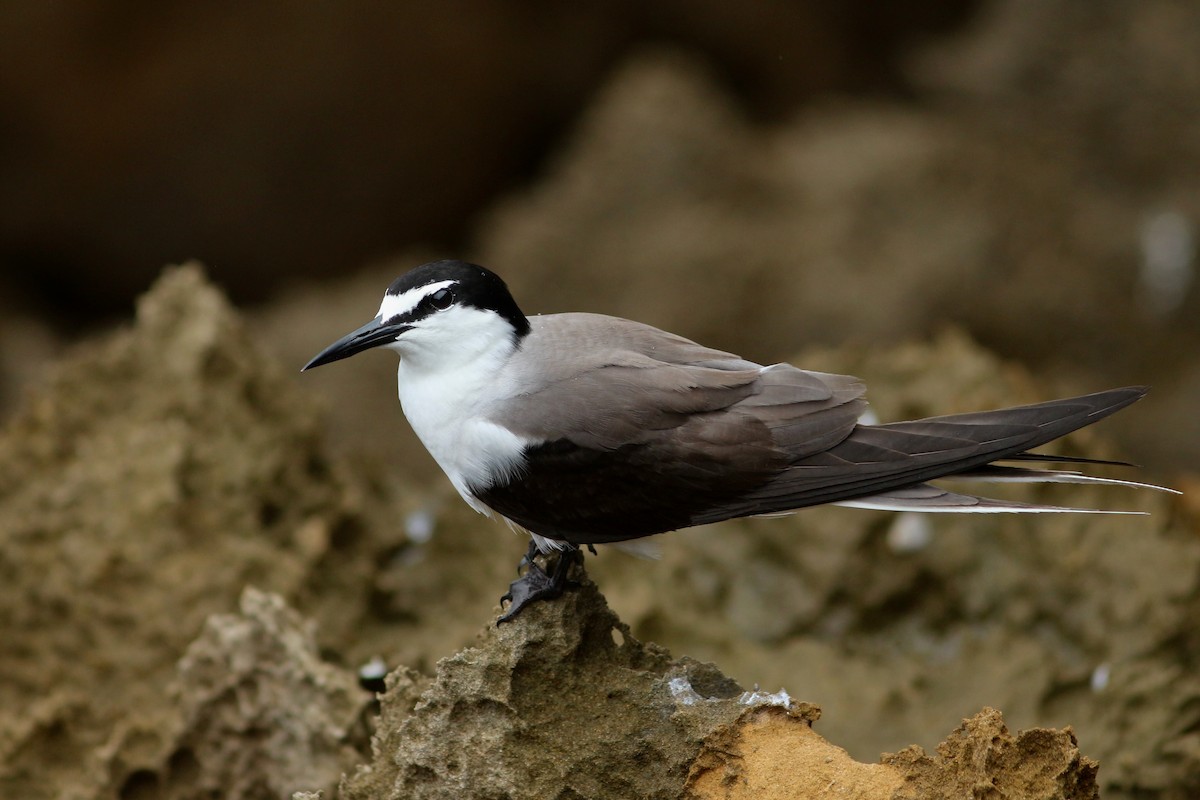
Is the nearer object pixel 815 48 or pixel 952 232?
pixel 952 232

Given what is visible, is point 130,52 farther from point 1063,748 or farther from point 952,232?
point 1063,748

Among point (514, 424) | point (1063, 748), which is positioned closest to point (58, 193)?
point (514, 424)

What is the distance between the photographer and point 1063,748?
12.3 feet

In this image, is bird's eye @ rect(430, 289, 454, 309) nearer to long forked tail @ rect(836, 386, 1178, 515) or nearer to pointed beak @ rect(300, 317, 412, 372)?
pointed beak @ rect(300, 317, 412, 372)

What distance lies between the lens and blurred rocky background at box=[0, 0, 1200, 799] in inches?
221

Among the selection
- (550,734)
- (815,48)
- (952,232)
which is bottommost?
(550,734)

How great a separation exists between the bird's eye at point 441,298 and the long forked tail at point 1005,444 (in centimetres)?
149

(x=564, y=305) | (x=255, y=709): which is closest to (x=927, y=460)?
(x=255, y=709)

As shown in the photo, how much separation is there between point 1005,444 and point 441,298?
1.91 metres

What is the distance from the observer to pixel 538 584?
418 cm

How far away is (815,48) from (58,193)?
7.33 m

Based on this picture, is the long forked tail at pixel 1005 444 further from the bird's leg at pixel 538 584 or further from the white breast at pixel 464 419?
the white breast at pixel 464 419

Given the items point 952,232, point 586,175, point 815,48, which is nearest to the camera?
point 952,232

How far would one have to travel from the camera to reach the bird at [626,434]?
4.19m
